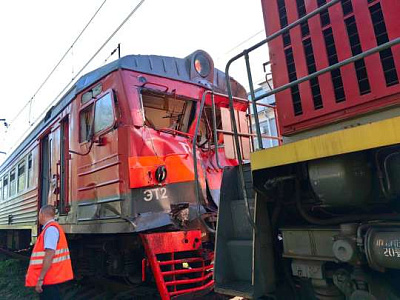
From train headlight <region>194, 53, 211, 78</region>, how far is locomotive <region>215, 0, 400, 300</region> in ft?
9.45

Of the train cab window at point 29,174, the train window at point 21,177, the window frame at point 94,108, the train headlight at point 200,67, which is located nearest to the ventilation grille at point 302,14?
the window frame at point 94,108

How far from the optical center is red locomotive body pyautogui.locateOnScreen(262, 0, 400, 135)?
2396mm

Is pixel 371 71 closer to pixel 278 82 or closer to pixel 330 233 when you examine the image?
pixel 278 82

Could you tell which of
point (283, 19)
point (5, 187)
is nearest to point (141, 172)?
point (283, 19)

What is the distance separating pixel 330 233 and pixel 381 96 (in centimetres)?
101

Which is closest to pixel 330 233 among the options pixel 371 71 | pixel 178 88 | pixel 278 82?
pixel 371 71

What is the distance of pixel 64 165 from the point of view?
634cm

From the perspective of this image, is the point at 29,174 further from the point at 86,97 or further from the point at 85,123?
the point at 86,97

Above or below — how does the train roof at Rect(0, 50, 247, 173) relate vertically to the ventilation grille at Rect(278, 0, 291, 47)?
above

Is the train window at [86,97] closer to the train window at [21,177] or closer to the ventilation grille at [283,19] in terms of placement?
the ventilation grille at [283,19]

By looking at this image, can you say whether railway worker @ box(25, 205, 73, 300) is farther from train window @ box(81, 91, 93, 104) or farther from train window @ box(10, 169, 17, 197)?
train window @ box(10, 169, 17, 197)

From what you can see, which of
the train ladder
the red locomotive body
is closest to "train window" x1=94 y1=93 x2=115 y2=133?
the train ladder

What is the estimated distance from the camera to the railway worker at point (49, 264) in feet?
13.1

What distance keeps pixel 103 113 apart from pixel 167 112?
3.38 feet
